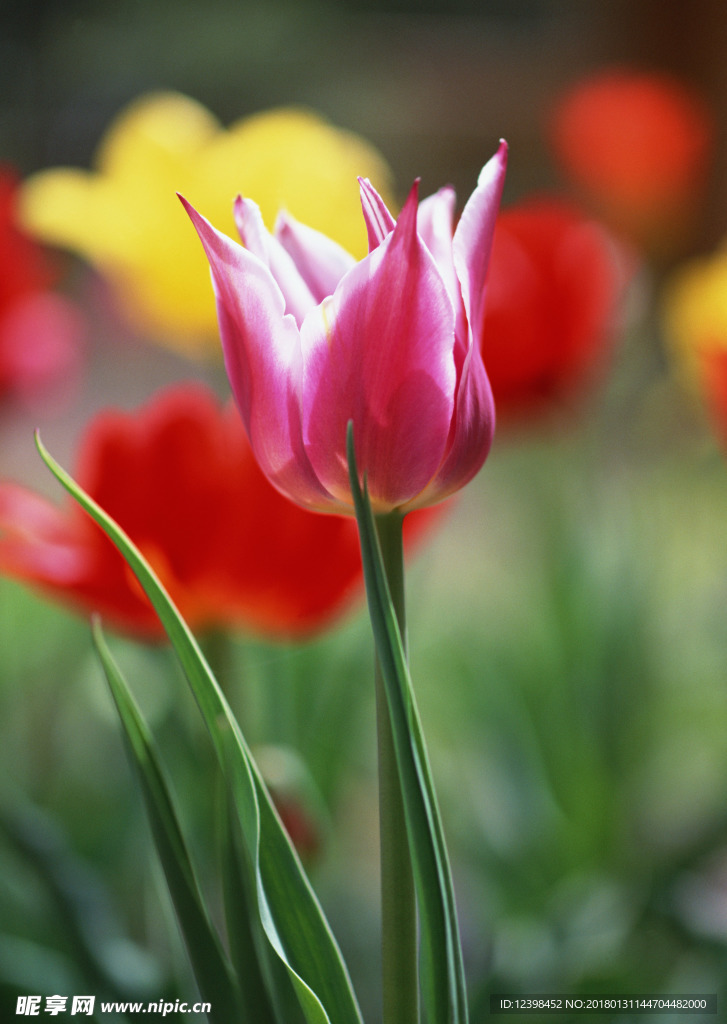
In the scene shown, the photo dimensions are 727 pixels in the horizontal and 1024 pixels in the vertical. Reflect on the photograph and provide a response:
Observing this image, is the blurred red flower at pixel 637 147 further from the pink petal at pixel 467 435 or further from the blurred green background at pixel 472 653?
the pink petal at pixel 467 435

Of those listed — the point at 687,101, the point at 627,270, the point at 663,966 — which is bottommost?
the point at 663,966

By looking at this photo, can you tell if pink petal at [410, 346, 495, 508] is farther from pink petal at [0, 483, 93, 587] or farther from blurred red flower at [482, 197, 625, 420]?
blurred red flower at [482, 197, 625, 420]

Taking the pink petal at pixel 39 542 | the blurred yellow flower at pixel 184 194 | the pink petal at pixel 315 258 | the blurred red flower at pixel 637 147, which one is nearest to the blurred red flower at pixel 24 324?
the blurred yellow flower at pixel 184 194

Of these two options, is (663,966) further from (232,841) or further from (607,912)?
(232,841)

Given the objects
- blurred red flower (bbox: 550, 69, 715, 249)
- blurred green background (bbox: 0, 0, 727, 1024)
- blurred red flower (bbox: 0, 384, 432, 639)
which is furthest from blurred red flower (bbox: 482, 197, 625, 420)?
blurred red flower (bbox: 550, 69, 715, 249)

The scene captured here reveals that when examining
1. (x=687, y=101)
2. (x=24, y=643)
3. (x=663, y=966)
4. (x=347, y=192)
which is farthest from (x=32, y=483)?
(x=687, y=101)
